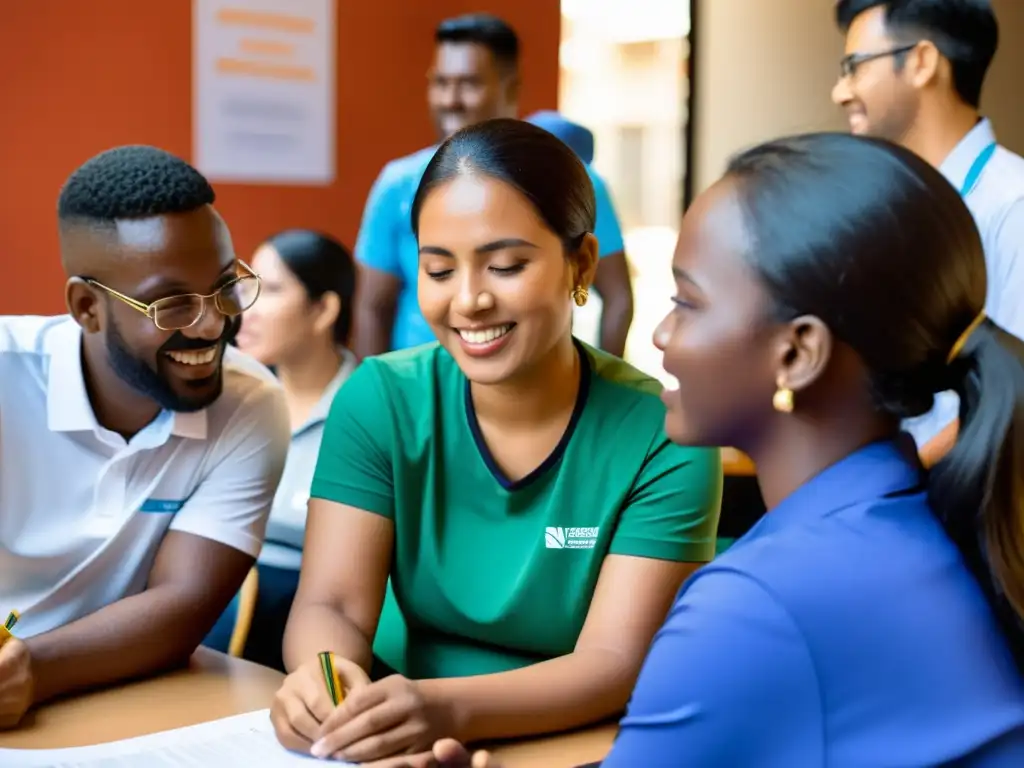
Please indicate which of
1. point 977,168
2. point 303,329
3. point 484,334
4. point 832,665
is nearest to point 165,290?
point 484,334

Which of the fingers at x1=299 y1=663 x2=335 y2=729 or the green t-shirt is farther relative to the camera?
the green t-shirt

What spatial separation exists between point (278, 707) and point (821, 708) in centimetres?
64

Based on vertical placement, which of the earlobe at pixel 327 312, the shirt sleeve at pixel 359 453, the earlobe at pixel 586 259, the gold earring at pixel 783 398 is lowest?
the earlobe at pixel 327 312

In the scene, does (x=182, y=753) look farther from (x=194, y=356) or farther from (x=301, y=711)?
(x=194, y=356)

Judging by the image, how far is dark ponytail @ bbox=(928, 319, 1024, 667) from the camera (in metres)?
0.93

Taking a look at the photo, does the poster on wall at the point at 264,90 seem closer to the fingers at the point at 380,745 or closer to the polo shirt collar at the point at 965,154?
the polo shirt collar at the point at 965,154

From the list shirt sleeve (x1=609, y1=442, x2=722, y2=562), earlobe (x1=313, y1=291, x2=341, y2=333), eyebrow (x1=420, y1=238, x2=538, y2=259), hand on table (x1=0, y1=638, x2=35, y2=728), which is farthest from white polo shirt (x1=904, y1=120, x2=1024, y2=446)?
earlobe (x1=313, y1=291, x2=341, y2=333)

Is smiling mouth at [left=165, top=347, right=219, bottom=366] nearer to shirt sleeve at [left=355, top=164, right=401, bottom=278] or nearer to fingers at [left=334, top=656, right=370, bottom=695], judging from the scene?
fingers at [left=334, top=656, right=370, bottom=695]

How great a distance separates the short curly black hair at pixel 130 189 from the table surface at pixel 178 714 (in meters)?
0.62

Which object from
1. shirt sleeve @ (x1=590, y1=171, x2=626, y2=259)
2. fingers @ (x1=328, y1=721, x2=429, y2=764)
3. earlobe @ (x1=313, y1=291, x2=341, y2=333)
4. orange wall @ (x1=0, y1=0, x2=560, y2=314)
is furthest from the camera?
orange wall @ (x1=0, y1=0, x2=560, y2=314)

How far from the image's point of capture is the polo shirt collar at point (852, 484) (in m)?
0.94

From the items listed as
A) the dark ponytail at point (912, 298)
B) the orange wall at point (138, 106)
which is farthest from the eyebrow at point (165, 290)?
the orange wall at point (138, 106)

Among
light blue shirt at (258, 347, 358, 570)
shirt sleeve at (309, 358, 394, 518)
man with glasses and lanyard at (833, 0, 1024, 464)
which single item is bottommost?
light blue shirt at (258, 347, 358, 570)

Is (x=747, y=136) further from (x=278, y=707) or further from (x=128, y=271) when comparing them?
(x=278, y=707)
